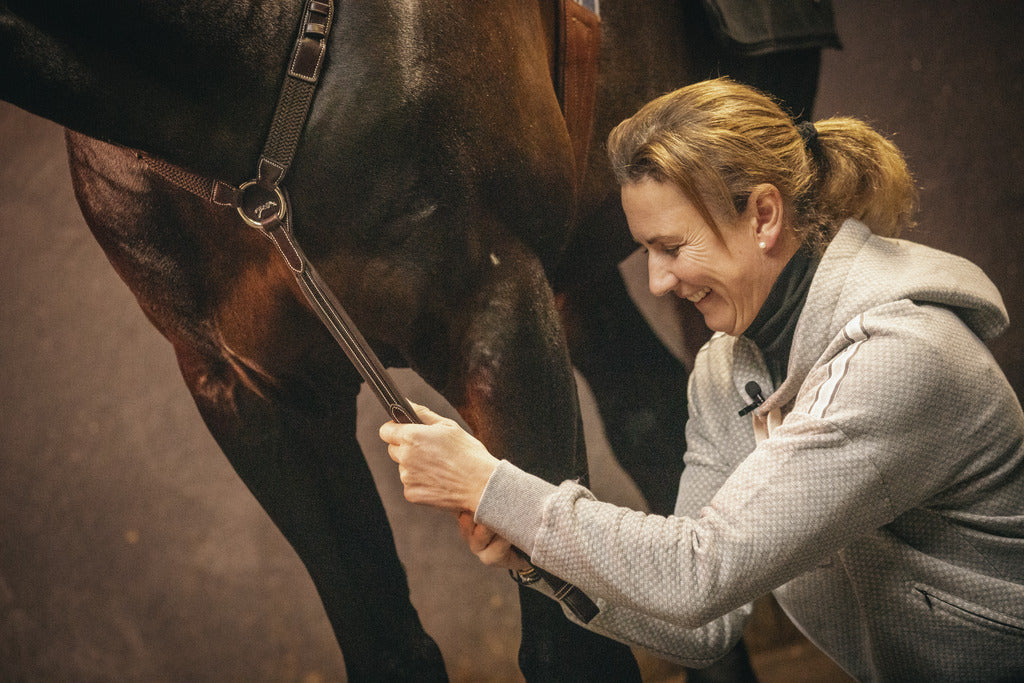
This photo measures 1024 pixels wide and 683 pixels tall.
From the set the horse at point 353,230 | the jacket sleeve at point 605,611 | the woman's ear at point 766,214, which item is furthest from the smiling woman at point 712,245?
the jacket sleeve at point 605,611

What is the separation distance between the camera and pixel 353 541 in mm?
912

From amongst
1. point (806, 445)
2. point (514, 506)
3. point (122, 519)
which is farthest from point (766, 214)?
point (122, 519)

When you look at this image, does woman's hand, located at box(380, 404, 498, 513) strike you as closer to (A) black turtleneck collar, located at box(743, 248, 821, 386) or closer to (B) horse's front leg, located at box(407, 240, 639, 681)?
(B) horse's front leg, located at box(407, 240, 639, 681)

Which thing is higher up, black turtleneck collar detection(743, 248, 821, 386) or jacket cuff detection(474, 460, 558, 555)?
black turtleneck collar detection(743, 248, 821, 386)

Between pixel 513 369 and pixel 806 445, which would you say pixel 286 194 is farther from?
pixel 806 445

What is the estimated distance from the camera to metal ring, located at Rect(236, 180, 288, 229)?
72 cm

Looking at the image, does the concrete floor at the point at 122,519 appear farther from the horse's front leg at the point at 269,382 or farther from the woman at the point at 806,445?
the woman at the point at 806,445

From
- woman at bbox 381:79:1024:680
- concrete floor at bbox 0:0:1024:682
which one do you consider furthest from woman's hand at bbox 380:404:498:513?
concrete floor at bbox 0:0:1024:682

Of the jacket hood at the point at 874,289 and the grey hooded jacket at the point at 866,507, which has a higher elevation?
the jacket hood at the point at 874,289

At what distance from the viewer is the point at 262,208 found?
2.37 feet

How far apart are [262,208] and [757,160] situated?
1.69ft

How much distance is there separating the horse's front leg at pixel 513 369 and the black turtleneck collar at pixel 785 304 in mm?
232

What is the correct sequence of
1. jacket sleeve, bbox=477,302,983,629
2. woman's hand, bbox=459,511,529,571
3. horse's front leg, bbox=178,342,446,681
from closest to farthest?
jacket sleeve, bbox=477,302,983,629 < woman's hand, bbox=459,511,529,571 < horse's front leg, bbox=178,342,446,681

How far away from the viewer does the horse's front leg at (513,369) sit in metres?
0.78
